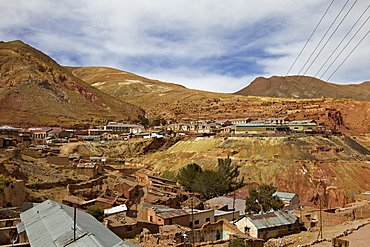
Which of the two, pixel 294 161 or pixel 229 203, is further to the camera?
pixel 294 161

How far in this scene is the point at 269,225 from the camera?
26.6m

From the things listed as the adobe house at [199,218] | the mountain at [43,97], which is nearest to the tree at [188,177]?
the adobe house at [199,218]

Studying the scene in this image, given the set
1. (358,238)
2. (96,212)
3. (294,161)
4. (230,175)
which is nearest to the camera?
(358,238)

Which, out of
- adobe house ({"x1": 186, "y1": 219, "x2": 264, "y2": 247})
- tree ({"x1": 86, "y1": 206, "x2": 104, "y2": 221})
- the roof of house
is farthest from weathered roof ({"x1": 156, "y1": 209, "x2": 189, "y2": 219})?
the roof of house

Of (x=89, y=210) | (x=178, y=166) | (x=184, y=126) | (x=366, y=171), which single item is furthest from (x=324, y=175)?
(x=184, y=126)

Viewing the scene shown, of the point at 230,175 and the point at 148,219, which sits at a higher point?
the point at 148,219

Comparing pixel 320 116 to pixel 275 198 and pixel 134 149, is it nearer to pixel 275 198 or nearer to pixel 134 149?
pixel 134 149

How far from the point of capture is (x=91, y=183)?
35.6 m

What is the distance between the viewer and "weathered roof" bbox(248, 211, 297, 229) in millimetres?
26203

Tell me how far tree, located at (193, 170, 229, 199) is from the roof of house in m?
27.6

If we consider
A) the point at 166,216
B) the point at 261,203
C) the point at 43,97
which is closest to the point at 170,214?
the point at 166,216

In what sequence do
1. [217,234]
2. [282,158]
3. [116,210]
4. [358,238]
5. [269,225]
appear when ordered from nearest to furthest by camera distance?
[358,238] → [217,234] → [269,225] → [116,210] → [282,158]

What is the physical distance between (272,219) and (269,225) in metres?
1.18

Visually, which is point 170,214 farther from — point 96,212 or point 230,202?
point 230,202
